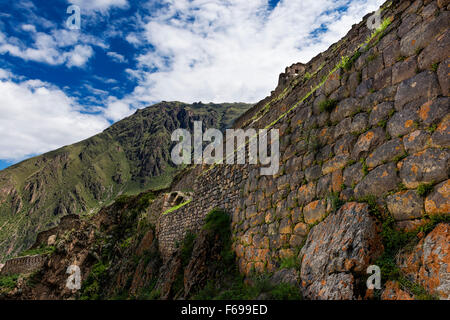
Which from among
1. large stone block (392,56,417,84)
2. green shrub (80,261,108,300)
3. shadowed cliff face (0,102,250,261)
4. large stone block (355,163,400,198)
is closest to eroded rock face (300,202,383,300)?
large stone block (355,163,400,198)

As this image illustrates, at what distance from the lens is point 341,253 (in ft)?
10.7

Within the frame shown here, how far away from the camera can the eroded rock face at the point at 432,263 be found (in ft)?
7.66

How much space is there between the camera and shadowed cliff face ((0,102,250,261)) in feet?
368

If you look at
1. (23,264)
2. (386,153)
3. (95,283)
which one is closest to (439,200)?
(386,153)

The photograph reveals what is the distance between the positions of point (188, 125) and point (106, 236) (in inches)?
6897

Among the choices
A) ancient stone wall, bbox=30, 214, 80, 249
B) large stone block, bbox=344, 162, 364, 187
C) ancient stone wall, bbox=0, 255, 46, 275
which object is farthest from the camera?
ancient stone wall, bbox=30, 214, 80, 249

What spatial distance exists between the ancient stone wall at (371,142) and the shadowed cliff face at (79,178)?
107 meters

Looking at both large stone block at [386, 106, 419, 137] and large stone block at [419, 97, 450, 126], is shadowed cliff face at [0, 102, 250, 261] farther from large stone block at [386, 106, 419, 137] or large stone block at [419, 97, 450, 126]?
large stone block at [419, 97, 450, 126]

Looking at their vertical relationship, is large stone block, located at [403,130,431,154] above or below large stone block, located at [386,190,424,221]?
above

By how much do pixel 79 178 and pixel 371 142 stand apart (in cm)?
15681

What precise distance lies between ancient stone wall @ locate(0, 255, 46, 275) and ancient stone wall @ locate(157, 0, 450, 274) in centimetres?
3270
